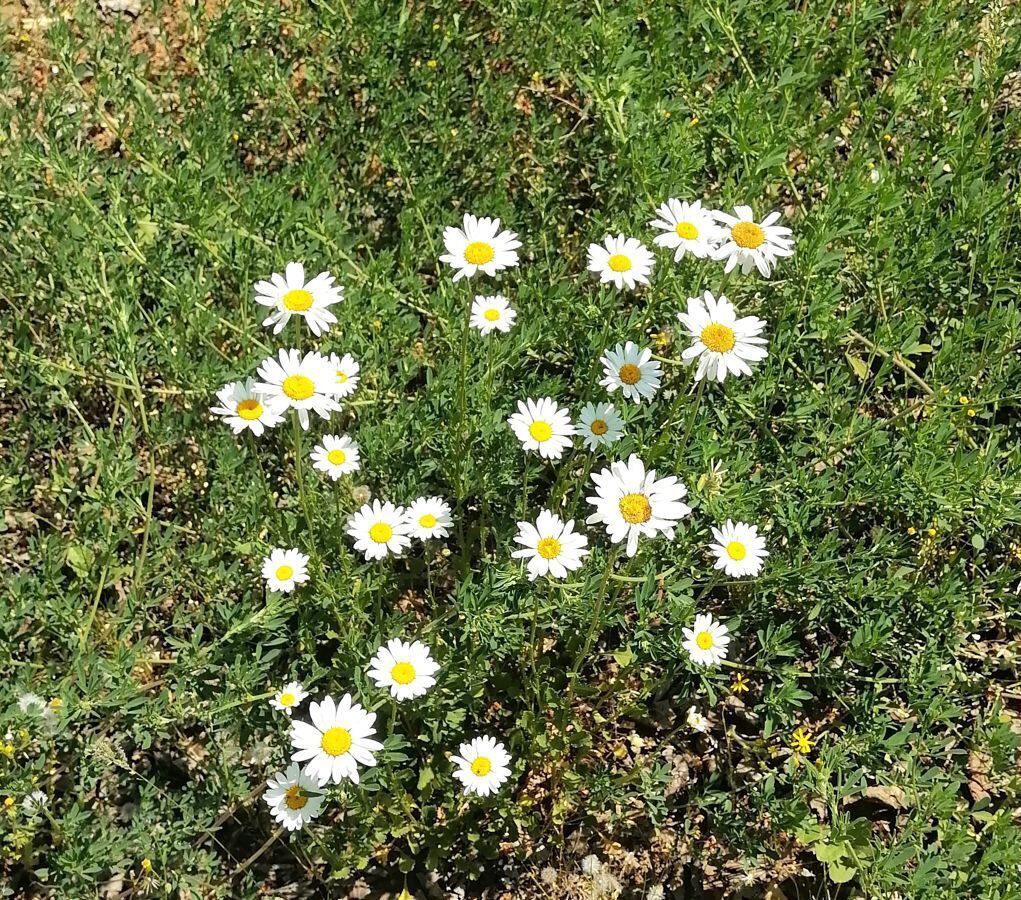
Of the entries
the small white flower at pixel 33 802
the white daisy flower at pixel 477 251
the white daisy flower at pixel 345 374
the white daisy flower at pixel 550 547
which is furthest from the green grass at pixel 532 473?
the white daisy flower at pixel 477 251

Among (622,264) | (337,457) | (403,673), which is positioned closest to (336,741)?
(403,673)

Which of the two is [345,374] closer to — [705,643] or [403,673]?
[403,673]

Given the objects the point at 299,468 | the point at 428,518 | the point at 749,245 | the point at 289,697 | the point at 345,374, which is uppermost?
A: the point at 345,374

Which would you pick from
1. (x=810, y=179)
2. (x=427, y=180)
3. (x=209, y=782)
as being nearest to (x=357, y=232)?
(x=427, y=180)

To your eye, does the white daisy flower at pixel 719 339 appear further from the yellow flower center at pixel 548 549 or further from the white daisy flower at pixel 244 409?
the white daisy flower at pixel 244 409

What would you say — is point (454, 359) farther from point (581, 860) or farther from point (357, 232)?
point (581, 860)

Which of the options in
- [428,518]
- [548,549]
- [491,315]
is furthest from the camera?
[491,315]
